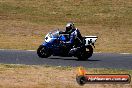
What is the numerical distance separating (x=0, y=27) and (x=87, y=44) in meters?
15.9

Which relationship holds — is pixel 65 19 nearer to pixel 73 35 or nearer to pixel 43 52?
pixel 43 52

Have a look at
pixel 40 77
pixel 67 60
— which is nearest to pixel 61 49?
pixel 67 60

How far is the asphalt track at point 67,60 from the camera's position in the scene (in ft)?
68.1

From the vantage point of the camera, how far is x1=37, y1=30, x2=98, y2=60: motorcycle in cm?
2250

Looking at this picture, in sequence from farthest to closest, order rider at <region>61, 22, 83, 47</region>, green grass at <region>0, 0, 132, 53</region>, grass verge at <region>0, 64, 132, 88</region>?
1. green grass at <region>0, 0, 132, 53</region>
2. rider at <region>61, 22, 83, 47</region>
3. grass verge at <region>0, 64, 132, 88</region>

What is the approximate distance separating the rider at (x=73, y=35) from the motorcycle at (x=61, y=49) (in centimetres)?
17

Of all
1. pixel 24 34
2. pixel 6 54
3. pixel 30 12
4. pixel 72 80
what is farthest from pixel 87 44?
pixel 30 12

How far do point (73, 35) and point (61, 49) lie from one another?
3.02ft

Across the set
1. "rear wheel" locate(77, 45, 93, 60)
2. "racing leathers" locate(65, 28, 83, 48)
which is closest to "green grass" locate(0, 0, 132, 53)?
"rear wheel" locate(77, 45, 93, 60)

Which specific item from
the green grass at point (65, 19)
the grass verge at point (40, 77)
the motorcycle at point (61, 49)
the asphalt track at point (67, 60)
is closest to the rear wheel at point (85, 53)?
the motorcycle at point (61, 49)

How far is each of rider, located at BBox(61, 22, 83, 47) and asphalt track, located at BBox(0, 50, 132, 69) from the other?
79 cm

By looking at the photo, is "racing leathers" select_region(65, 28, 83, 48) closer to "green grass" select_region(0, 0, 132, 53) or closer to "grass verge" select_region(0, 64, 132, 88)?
"grass verge" select_region(0, 64, 132, 88)

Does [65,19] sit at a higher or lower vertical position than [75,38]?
lower

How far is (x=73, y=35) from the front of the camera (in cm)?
2230
